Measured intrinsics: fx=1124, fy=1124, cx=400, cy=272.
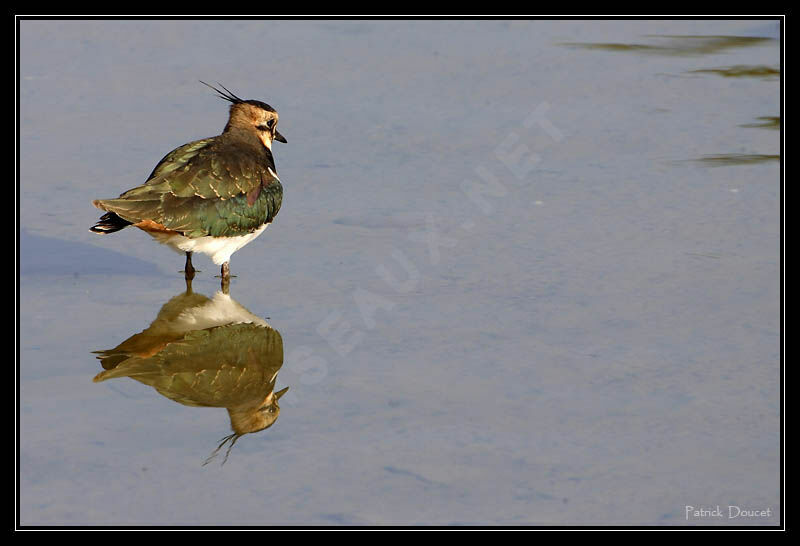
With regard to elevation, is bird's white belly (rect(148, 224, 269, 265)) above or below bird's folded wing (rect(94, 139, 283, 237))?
below

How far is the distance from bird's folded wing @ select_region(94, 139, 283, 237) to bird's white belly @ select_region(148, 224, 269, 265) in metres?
0.07

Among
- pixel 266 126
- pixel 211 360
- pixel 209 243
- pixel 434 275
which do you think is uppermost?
pixel 266 126

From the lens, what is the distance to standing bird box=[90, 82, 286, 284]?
8469mm

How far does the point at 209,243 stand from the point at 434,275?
5.84 ft

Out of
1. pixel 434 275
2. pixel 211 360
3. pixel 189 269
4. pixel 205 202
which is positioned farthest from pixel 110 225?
pixel 434 275

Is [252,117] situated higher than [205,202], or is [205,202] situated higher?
[252,117]

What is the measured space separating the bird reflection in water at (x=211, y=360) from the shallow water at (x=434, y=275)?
9 cm

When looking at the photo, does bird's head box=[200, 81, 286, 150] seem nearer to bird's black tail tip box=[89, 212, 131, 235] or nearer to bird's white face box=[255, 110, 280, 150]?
bird's white face box=[255, 110, 280, 150]

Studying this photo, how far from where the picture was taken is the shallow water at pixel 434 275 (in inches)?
241

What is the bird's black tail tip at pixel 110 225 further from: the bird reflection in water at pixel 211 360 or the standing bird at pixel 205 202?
the bird reflection in water at pixel 211 360

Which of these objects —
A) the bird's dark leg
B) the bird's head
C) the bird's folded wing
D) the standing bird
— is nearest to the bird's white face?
the bird's head

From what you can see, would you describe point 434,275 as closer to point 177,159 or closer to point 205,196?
point 205,196

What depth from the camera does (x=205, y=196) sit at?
876 centimetres
